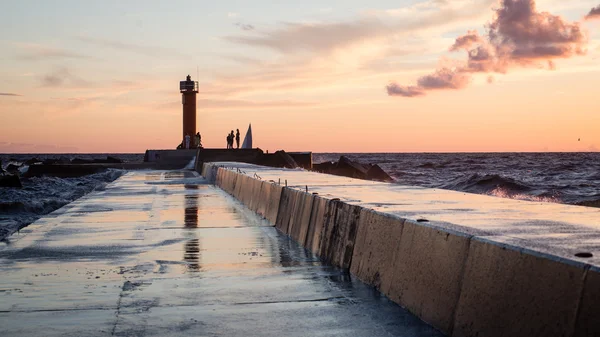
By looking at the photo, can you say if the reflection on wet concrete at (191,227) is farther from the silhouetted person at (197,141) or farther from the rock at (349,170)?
the silhouetted person at (197,141)

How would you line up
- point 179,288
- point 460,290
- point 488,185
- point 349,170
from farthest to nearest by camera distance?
point 349,170 → point 488,185 → point 179,288 → point 460,290

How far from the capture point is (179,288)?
5480 millimetres

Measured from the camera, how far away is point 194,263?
6691 millimetres

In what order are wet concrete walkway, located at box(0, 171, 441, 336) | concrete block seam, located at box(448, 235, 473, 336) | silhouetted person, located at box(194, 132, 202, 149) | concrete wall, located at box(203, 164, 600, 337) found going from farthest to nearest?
silhouetted person, located at box(194, 132, 202, 149)
wet concrete walkway, located at box(0, 171, 441, 336)
concrete block seam, located at box(448, 235, 473, 336)
concrete wall, located at box(203, 164, 600, 337)

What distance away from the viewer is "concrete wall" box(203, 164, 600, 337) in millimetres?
3090

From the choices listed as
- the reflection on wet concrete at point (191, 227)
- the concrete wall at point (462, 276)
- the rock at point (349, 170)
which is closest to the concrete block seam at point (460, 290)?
the concrete wall at point (462, 276)

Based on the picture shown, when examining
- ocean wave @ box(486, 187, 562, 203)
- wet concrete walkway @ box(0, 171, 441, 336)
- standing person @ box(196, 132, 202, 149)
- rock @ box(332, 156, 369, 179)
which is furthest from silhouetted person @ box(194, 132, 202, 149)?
wet concrete walkway @ box(0, 171, 441, 336)

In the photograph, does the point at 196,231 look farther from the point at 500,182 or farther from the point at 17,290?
the point at 500,182

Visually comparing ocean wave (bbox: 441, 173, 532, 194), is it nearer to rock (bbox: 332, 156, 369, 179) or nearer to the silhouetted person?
rock (bbox: 332, 156, 369, 179)

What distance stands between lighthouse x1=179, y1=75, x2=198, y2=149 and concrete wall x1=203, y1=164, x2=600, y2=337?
53.6 metres

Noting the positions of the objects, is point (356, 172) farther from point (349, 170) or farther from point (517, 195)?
point (517, 195)

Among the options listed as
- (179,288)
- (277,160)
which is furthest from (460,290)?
(277,160)

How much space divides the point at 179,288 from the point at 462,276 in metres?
2.28

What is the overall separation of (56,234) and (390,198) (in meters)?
4.15
